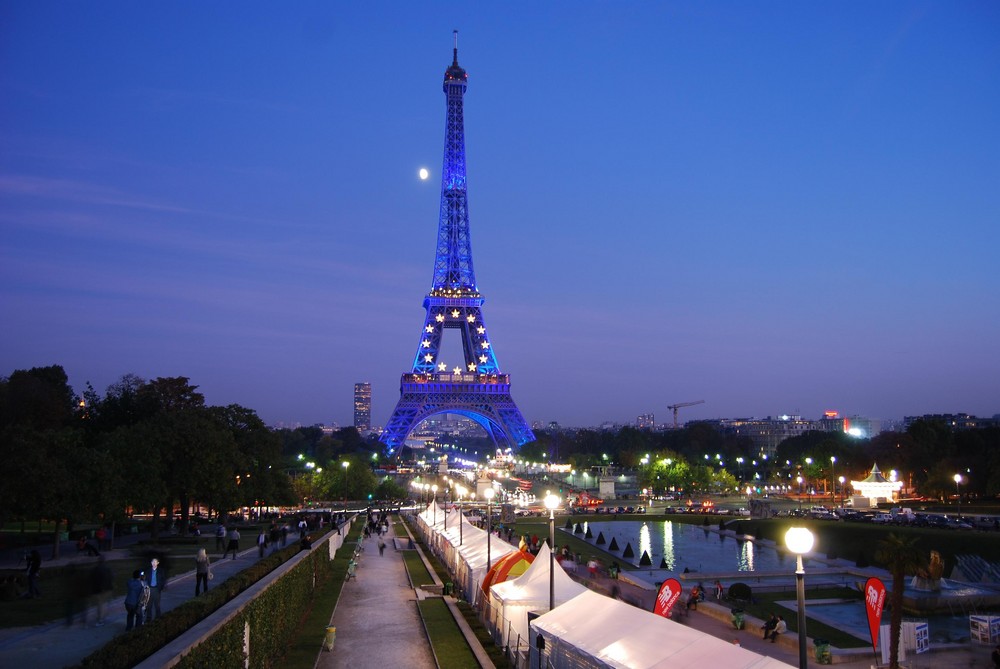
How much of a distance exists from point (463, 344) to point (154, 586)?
129336mm

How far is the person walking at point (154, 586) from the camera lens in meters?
19.2

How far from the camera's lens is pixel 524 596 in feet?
75.2

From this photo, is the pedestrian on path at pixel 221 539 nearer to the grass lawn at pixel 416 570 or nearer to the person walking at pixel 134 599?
the grass lawn at pixel 416 570

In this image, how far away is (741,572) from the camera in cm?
4381

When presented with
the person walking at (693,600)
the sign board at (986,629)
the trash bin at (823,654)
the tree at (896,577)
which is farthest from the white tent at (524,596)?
the sign board at (986,629)

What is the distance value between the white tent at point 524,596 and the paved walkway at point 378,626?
2.13 meters

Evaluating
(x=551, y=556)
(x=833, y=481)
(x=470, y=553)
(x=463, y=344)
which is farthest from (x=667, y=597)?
(x=463, y=344)

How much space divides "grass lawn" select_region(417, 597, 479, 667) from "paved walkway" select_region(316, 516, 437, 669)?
10.1 inches

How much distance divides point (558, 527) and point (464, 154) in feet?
289

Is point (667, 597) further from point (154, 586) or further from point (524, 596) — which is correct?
point (154, 586)

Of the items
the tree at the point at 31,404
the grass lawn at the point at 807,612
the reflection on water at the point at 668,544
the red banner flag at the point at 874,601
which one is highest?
the tree at the point at 31,404

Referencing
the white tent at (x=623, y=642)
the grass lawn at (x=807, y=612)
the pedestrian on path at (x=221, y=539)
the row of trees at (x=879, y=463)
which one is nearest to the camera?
the white tent at (x=623, y=642)

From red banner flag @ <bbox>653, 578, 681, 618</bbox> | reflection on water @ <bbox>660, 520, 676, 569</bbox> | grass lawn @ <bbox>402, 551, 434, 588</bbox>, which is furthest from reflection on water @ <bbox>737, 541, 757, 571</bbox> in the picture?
red banner flag @ <bbox>653, 578, 681, 618</bbox>

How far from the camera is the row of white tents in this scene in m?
14.1
